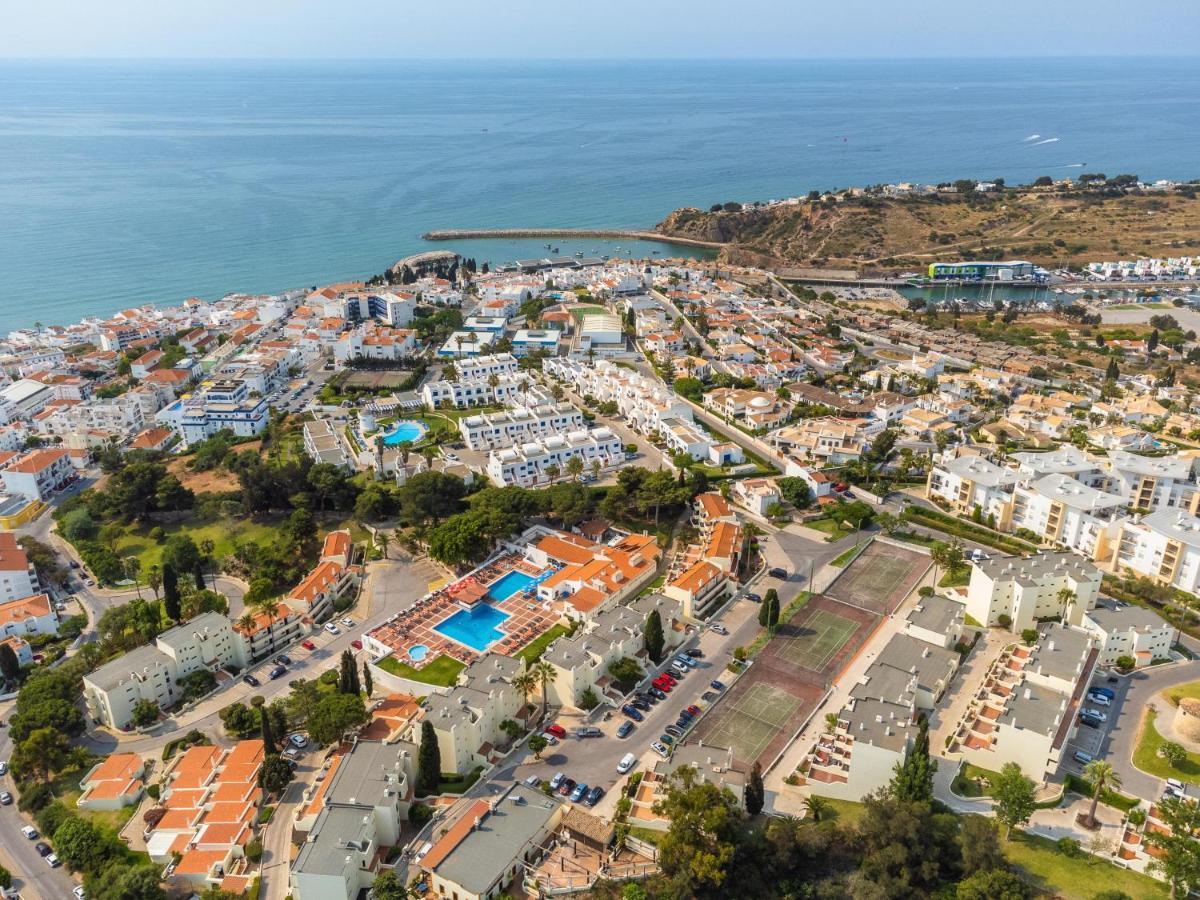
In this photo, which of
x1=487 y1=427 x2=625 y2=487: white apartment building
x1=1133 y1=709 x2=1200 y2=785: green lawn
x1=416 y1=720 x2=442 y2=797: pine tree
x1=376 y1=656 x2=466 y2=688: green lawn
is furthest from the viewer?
x1=487 y1=427 x2=625 y2=487: white apartment building

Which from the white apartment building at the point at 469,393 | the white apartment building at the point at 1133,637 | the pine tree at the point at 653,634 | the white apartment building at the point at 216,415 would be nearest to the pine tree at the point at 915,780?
the pine tree at the point at 653,634

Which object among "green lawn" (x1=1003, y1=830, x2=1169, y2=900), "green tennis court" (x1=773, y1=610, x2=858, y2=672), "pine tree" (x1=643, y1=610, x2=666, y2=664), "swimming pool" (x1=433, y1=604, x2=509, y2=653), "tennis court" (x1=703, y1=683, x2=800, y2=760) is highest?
"pine tree" (x1=643, y1=610, x2=666, y2=664)

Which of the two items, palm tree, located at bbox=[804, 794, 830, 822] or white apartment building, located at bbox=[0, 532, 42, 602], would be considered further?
white apartment building, located at bbox=[0, 532, 42, 602]

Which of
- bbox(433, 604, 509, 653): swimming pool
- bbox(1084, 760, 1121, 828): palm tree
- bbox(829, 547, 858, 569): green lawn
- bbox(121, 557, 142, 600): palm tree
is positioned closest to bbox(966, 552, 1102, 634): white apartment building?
bbox(829, 547, 858, 569): green lawn

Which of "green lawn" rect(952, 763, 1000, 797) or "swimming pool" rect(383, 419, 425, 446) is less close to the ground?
"green lawn" rect(952, 763, 1000, 797)

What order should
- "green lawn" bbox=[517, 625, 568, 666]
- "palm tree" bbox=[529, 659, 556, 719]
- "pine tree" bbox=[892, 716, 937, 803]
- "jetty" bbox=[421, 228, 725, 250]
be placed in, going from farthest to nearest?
"jetty" bbox=[421, 228, 725, 250], "green lawn" bbox=[517, 625, 568, 666], "palm tree" bbox=[529, 659, 556, 719], "pine tree" bbox=[892, 716, 937, 803]

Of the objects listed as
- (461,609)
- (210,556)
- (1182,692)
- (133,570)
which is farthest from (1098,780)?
(133,570)

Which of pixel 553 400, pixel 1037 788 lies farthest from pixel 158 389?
pixel 1037 788

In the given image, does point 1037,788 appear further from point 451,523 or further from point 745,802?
point 451,523

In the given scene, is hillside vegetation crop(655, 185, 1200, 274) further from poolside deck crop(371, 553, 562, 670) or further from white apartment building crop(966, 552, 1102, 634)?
poolside deck crop(371, 553, 562, 670)
